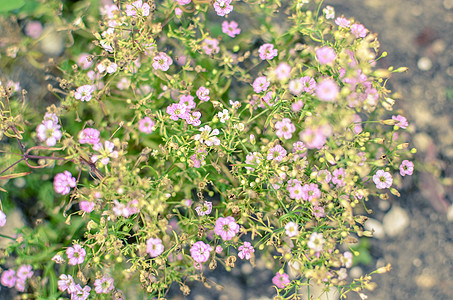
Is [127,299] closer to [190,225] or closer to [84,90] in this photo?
[190,225]

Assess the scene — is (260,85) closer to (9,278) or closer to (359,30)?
(359,30)

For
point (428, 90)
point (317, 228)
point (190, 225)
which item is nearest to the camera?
point (317, 228)

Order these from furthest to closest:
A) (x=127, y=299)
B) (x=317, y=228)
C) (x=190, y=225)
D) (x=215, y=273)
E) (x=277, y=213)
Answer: (x=215, y=273)
(x=127, y=299)
(x=190, y=225)
(x=277, y=213)
(x=317, y=228)

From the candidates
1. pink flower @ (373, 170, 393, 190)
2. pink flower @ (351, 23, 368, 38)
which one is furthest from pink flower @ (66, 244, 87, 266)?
pink flower @ (351, 23, 368, 38)

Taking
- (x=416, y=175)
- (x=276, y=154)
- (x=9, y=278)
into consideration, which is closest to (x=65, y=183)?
(x=9, y=278)

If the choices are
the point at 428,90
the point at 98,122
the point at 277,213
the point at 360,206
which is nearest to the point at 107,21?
the point at 98,122

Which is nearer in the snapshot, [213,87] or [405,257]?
[213,87]
